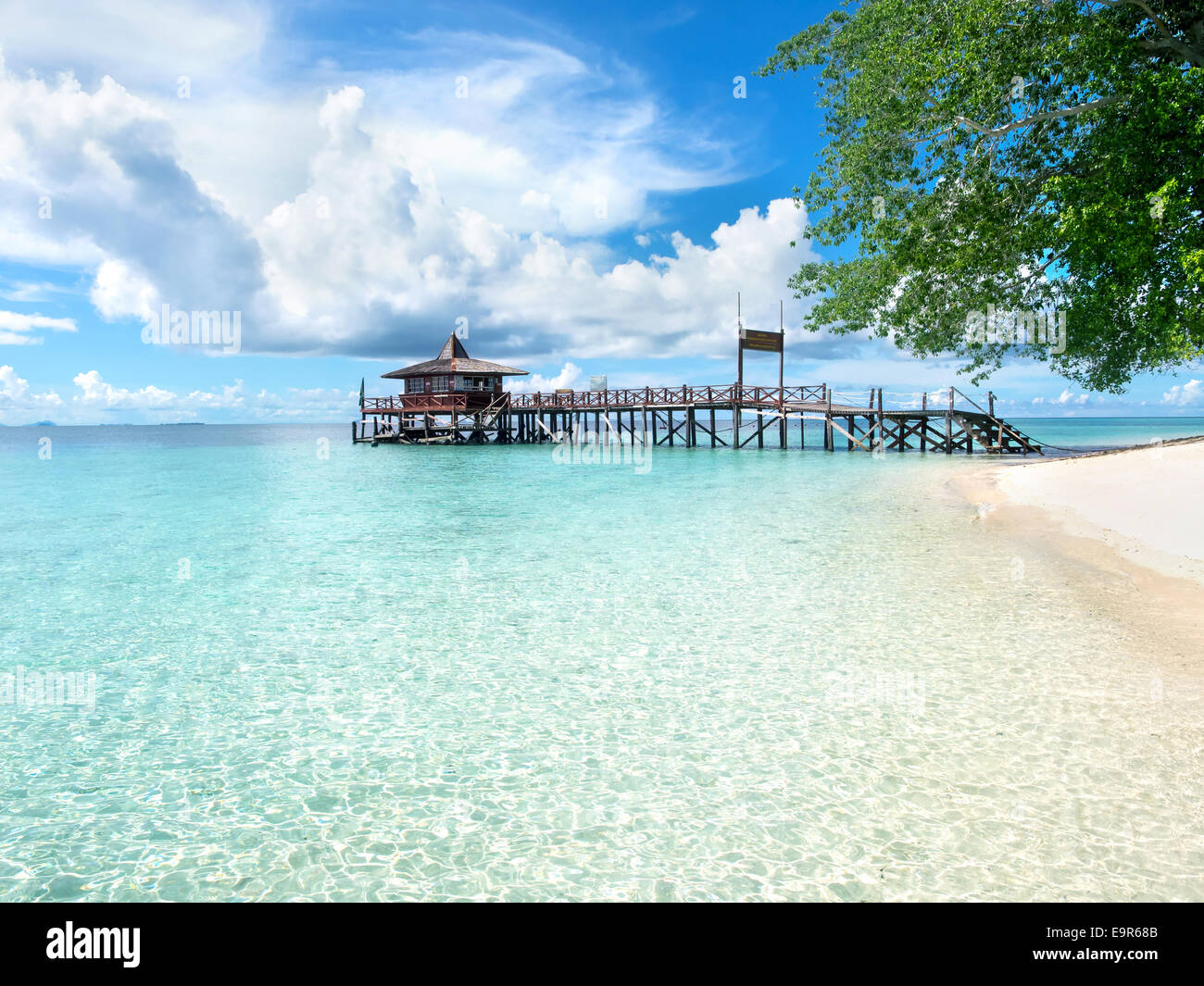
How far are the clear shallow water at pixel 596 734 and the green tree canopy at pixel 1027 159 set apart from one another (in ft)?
31.7

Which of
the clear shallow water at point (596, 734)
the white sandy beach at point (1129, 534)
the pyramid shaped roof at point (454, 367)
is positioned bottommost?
the clear shallow water at point (596, 734)

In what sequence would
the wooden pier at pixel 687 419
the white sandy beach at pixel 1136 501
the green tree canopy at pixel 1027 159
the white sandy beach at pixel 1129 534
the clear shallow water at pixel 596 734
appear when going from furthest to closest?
the wooden pier at pixel 687 419
the green tree canopy at pixel 1027 159
the white sandy beach at pixel 1136 501
the white sandy beach at pixel 1129 534
the clear shallow water at pixel 596 734

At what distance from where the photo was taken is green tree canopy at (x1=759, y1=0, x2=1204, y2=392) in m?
15.2

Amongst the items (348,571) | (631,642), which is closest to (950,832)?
(631,642)

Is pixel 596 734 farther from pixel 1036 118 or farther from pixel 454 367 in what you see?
pixel 454 367

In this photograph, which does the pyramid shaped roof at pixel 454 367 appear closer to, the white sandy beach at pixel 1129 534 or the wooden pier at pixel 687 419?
the wooden pier at pixel 687 419

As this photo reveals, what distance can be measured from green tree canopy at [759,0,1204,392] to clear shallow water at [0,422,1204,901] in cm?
965

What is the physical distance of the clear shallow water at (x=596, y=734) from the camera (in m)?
3.95

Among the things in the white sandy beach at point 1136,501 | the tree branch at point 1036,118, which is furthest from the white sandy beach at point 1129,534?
the tree branch at point 1036,118

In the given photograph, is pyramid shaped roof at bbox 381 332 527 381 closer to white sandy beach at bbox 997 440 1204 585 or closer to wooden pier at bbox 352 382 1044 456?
wooden pier at bbox 352 382 1044 456
